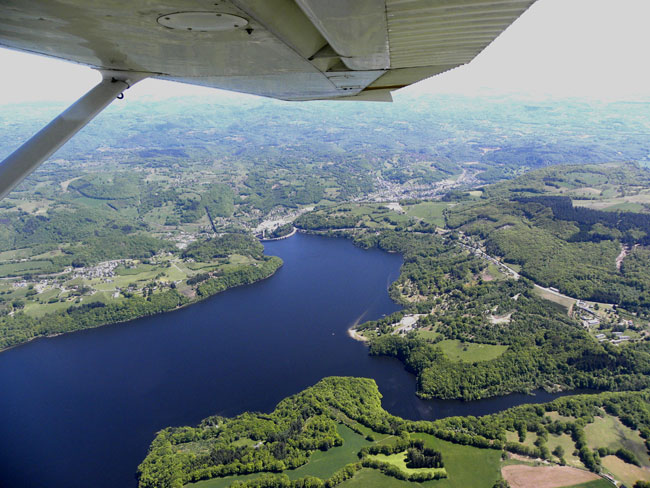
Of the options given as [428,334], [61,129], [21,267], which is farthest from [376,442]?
[21,267]

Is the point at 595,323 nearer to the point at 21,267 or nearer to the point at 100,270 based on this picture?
the point at 100,270

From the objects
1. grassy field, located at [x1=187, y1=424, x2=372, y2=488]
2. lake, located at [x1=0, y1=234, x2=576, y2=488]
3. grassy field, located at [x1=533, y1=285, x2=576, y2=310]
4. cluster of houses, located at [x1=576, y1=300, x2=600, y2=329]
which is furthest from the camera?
grassy field, located at [x1=533, y1=285, x2=576, y2=310]

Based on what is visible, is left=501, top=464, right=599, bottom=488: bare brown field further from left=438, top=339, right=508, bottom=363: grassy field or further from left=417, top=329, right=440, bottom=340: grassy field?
left=417, top=329, right=440, bottom=340: grassy field

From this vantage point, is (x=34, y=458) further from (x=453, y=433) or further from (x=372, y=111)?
(x=372, y=111)

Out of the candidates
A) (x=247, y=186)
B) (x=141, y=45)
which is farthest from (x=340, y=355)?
(x=247, y=186)

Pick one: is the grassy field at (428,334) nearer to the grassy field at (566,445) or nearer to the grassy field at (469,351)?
the grassy field at (469,351)

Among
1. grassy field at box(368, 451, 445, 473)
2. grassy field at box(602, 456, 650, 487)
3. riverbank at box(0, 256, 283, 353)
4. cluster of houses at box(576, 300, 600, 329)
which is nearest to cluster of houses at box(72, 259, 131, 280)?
riverbank at box(0, 256, 283, 353)

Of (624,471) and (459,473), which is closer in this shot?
(624,471)
